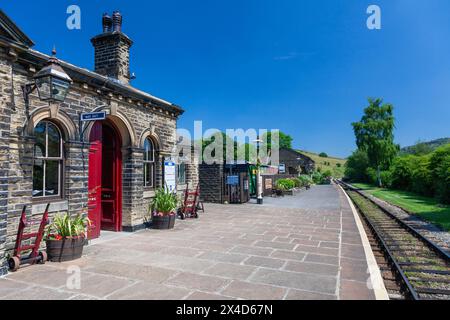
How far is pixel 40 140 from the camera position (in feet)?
17.9

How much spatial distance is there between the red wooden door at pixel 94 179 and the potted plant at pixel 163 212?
1.57m

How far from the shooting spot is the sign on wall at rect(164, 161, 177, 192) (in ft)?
29.7

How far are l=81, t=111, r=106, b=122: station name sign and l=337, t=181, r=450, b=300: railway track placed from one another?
602cm

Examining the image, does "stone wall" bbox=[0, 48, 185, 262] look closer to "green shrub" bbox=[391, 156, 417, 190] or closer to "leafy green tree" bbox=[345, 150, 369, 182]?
"green shrub" bbox=[391, 156, 417, 190]

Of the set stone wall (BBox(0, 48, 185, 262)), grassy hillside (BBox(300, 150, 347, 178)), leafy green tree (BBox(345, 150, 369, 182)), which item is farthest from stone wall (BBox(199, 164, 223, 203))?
grassy hillside (BBox(300, 150, 347, 178))

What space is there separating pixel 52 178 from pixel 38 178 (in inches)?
11.5

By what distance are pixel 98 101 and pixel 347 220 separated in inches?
336


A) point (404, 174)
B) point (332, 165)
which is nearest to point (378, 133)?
point (404, 174)

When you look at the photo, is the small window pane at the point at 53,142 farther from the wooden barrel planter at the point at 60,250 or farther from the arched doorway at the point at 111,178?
the wooden barrel planter at the point at 60,250

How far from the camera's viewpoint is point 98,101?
670 cm
